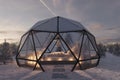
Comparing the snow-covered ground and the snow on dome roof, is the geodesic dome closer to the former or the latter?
the snow on dome roof

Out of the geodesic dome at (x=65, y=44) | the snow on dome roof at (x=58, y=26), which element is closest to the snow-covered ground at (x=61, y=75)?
the geodesic dome at (x=65, y=44)

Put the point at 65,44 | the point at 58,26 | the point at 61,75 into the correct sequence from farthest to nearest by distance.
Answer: the point at 65,44 → the point at 61,75 → the point at 58,26

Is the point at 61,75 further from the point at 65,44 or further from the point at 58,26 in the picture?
the point at 58,26

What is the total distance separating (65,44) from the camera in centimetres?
1936

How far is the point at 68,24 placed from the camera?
19141 mm

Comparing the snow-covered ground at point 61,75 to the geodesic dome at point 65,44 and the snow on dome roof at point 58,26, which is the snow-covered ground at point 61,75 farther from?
the snow on dome roof at point 58,26

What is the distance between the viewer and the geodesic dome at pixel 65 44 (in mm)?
18578

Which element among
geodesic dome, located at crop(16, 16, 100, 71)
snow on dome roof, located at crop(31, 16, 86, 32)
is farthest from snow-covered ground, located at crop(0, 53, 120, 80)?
snow on dome roof, located at crop(31, 16, 86, 32)

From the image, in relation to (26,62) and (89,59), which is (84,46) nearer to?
(89,59)

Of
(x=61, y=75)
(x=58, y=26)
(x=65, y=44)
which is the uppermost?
(x=58, y=26)


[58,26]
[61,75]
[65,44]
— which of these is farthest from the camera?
[65,44]

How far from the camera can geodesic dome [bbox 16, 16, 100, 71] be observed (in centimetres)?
1858

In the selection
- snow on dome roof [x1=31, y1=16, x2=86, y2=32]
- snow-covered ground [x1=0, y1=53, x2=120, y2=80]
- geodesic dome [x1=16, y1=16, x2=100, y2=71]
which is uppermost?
snow on dome roof [x1=31, y1=16, x2=86, y2=32]

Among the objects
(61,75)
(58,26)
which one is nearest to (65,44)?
(58,26)
